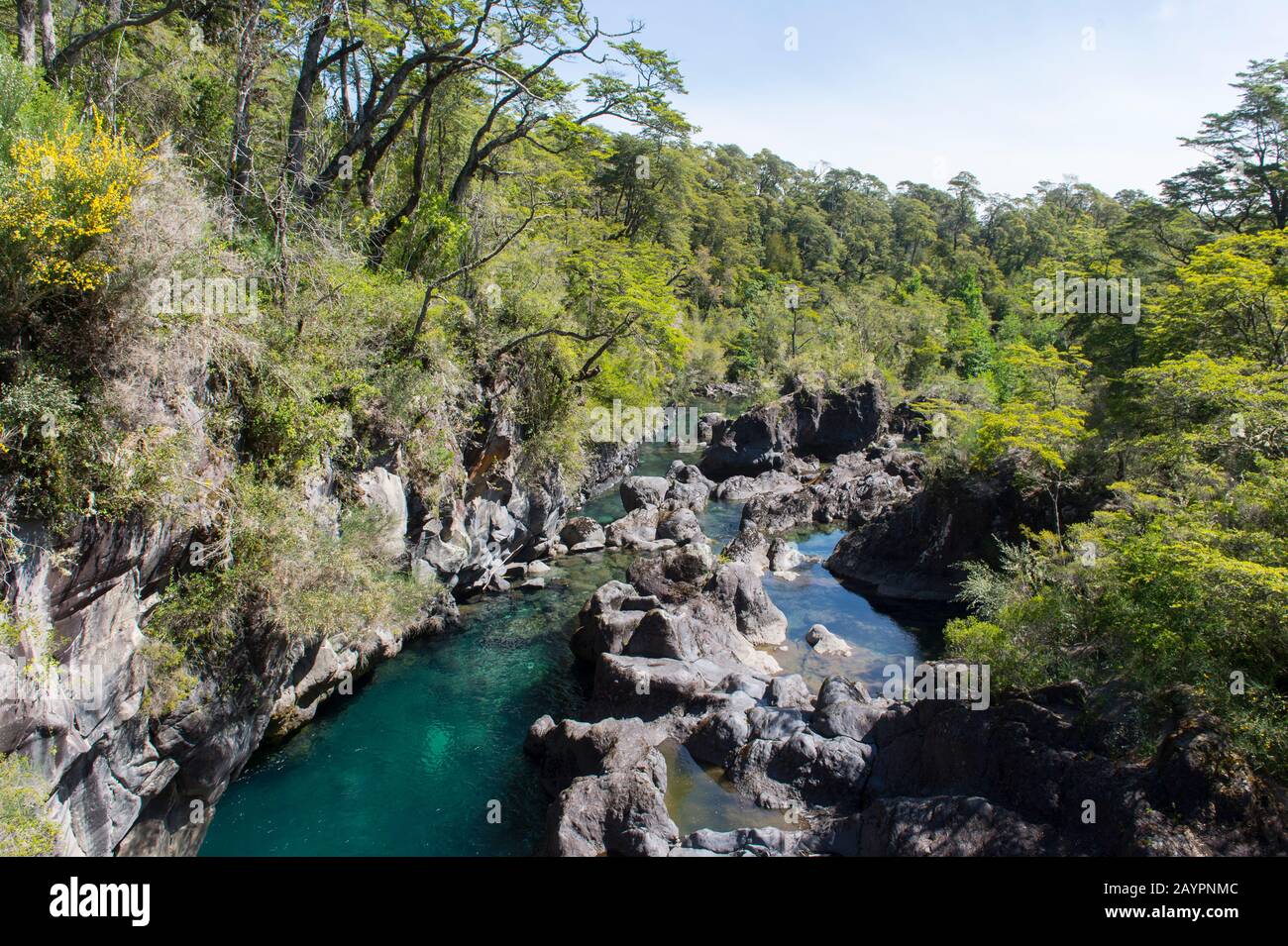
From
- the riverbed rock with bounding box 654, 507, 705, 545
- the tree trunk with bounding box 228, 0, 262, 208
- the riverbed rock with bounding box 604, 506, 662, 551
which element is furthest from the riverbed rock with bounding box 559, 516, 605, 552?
the tree trunk with bounding box 228, 0, 262, 208

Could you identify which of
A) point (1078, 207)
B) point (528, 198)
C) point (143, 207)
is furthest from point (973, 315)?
point (143, 207)

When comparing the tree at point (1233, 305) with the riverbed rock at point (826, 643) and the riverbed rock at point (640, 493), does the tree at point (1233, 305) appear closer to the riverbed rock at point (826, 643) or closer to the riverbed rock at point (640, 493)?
the riverbed rock at point (826, 643)

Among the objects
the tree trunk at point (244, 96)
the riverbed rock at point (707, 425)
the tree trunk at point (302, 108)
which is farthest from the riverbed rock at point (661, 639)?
the riverbed rock at point (707, 425)

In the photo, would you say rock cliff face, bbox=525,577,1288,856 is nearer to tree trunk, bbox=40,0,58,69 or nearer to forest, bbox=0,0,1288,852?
forest, bbox=0,0,1288,852

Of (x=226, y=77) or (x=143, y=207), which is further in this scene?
(x=226, y=77)

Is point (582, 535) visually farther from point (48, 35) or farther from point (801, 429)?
point (801, 429)

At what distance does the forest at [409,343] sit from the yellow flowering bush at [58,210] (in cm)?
3

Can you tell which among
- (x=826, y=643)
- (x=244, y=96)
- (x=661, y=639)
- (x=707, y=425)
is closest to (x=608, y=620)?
→ (x=661, y=639)

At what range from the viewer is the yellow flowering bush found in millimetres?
7816

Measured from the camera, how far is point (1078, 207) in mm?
78125

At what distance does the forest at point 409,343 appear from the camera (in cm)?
838

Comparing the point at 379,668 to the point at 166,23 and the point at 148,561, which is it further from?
the point at 166,23

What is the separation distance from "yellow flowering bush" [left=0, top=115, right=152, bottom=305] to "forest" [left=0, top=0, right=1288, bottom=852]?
3 centimetres
